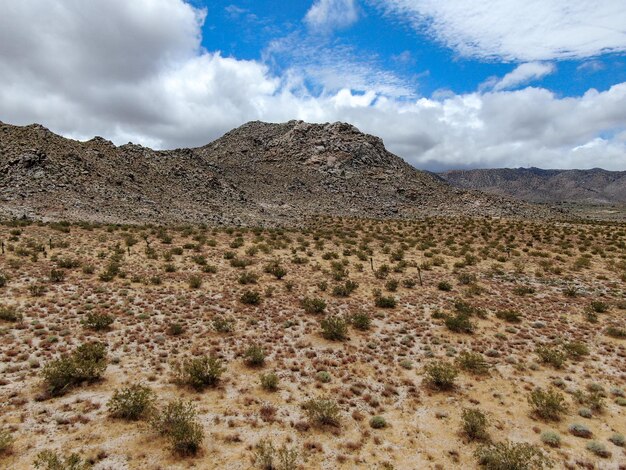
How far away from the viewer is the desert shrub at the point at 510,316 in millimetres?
18672

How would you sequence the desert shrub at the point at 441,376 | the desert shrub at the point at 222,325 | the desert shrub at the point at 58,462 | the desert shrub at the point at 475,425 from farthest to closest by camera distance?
the desert shrub at the point at 222,325
the desert shrub at the point at 441,376
the desert shrub at the point at 475,425
the desert shrub at the point at 58,462

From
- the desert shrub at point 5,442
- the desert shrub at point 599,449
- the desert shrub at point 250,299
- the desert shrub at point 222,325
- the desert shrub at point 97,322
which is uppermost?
the desert shrub at point 97,322

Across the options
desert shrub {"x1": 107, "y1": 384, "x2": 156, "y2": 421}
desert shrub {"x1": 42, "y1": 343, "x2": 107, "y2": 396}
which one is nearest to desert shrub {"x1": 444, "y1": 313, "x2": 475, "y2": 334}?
desert shrub {"x1": 107, "y1": 384, "x2": 156, "y2": 421}

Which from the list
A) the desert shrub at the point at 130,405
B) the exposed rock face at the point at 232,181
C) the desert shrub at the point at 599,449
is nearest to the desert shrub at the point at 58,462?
the desert shrub at the point at 130,405

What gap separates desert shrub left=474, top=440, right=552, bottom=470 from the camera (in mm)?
8812

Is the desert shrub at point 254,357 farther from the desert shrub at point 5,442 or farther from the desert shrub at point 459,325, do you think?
the desert shrub at point 459,325

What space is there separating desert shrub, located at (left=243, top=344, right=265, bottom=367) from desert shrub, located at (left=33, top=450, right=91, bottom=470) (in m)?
5.95

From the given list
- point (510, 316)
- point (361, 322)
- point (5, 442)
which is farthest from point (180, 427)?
point (510, 316)

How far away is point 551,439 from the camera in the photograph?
10.1 m

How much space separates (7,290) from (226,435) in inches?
601

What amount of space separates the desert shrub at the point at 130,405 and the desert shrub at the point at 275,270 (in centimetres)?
1427

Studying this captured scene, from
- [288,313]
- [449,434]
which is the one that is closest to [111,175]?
[288,313]

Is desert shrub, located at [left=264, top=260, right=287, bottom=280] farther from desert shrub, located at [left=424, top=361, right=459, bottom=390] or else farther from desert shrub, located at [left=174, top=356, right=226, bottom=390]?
desert shrub, located at [left=424, top=361, right=459, bottom=390]

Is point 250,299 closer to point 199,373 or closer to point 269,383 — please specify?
point 199,373
